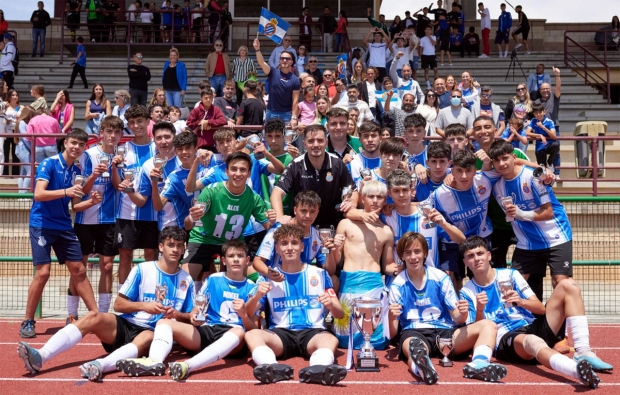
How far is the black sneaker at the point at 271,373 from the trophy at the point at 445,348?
1.50 meters

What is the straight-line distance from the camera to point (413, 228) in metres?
8.26

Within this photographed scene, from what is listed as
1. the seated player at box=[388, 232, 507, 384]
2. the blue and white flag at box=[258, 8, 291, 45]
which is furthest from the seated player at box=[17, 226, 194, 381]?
the blue and white flag at box=[258, 8, 291, 45]

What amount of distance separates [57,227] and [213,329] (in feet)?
7.94

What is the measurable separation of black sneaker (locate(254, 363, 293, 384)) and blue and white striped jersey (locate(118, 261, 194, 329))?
4.50ft

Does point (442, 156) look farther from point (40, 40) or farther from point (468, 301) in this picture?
point (40, 40)

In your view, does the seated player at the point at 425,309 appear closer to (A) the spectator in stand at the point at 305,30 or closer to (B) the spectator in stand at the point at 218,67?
(B) the spectator in stand at the point at 218,67

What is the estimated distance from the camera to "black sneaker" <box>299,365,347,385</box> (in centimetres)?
655

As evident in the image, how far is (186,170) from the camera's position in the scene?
898cm

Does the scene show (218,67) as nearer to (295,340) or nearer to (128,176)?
(128,176)

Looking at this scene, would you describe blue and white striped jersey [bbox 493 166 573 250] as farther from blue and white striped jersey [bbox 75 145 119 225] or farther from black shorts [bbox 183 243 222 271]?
blue and white striped jersey [bbox 75 145 119 225]

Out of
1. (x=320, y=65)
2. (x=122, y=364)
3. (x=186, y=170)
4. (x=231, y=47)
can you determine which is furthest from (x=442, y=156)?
(x=231, y=47)

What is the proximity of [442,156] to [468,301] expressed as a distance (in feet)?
5.80

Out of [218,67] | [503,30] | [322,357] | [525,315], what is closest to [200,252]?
[322,357]

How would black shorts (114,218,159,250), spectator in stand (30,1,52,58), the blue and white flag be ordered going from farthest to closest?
spectator in stand (30,1,52,58) < the blue and white flag < black shorts (114,218,159,250)
